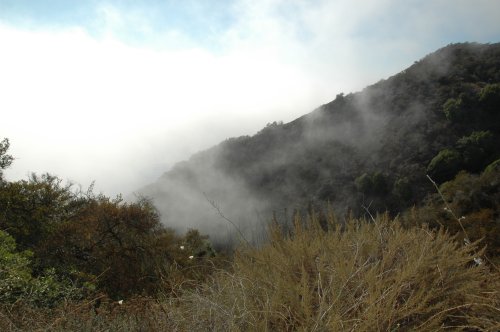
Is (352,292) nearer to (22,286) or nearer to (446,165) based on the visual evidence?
(22,286)

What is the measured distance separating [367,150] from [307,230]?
47319 millimetres

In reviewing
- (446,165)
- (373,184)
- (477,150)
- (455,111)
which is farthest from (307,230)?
(455,111)

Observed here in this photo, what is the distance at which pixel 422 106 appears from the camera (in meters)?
49.8

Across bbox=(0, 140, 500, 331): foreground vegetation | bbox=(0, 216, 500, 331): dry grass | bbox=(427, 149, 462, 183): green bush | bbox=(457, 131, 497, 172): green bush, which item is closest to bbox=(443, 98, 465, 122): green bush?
bbox=(457, 131, 497, 172): green bush

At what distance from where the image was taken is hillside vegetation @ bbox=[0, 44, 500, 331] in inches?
98.5

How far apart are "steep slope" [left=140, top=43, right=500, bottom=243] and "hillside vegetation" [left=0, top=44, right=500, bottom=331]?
0.78 ft

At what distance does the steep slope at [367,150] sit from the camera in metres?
40.3

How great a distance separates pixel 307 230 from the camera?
3695mm

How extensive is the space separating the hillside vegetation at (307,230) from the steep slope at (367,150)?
0.78 feet

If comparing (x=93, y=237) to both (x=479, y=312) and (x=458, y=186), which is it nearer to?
(x=479, y=312)

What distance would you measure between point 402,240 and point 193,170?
238ft

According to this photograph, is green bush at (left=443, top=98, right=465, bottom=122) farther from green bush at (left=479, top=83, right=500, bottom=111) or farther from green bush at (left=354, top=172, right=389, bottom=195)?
green bush at (left=354, top=172, right=389, bottom=195)

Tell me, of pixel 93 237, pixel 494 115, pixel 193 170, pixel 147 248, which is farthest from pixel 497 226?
pixel 193 170

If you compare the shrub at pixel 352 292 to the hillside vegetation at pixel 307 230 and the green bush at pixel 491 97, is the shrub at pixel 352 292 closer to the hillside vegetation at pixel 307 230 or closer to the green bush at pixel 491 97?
the hillside vegetation at pixel 307 230
